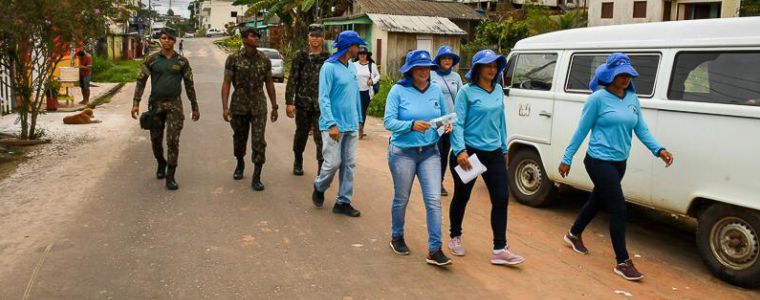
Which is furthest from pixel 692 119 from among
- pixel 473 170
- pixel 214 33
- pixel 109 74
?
pixel 214 33

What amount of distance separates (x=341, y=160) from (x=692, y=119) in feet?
10.2

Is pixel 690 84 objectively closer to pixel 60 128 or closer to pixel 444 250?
pixel 444 250

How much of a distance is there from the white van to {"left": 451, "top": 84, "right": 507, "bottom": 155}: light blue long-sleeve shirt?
5.24 feet

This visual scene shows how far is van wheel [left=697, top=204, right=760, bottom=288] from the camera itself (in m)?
5.10

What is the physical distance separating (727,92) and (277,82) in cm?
A: 2350

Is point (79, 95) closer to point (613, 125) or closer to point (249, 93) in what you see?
point (249, 93)

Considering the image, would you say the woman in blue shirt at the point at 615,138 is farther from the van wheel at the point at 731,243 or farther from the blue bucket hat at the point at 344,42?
the blue bucket hat at the point at 344,42

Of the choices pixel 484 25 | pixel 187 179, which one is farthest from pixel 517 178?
pixel 484 25

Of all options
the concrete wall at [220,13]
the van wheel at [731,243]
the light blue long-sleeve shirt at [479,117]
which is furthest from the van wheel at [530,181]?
the concrete wall at [220,13]

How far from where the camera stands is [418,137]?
16.8 ft

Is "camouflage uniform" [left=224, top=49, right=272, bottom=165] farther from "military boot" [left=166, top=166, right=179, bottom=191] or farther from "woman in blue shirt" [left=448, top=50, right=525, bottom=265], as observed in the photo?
"woman in blue shirt" [left=448, top=50, right=525, bottom=265]

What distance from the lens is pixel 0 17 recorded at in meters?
9.52

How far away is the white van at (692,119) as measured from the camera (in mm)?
5152

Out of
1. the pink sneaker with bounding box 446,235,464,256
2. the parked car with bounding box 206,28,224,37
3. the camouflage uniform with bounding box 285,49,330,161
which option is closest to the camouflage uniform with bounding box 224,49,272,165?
the camouflage uniform with bounding box 285,49,330,161
